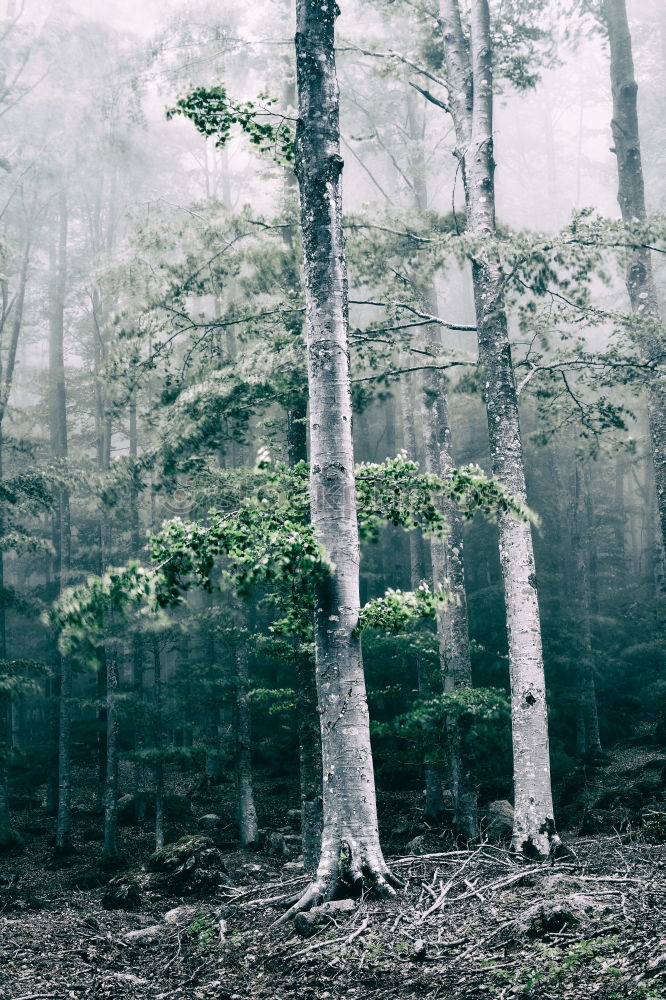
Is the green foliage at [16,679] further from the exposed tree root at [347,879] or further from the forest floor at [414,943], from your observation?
the exposed tree root at [347,879]

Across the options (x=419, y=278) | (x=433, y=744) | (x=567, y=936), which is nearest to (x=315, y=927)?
(x=567, y=936)

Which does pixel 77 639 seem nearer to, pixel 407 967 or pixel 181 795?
pixel 407 967

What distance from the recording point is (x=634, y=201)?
12188 millimetres

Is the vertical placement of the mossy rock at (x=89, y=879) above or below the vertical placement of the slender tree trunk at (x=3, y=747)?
below

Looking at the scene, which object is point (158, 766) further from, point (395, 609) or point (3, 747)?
point (395, 609)

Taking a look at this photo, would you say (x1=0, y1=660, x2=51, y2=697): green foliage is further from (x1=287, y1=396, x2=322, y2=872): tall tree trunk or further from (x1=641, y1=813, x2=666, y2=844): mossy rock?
(x1=641, y1=813, x2=666, y2=844): mossy rock

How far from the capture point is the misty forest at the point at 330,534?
16.8ft

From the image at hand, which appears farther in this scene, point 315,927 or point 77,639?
point 77,639

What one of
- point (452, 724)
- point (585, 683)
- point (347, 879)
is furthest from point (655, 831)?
point (585, 683)

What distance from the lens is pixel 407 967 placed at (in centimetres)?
429

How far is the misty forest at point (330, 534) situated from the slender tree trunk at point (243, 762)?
3.9 inches

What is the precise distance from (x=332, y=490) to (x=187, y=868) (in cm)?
663

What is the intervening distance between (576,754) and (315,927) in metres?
14.6

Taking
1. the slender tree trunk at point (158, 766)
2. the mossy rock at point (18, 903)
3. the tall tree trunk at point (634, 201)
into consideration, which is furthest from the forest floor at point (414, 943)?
the slender tree trunk at point (158, 766)
